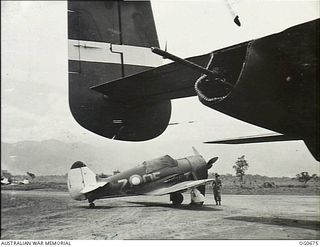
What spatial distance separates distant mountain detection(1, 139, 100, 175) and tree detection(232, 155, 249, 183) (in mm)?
831

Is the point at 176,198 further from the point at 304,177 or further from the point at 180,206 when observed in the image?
the point at 304,177

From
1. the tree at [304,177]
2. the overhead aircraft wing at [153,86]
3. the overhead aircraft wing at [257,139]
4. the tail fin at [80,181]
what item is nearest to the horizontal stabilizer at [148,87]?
the overhead aircraft wing at [153,86]

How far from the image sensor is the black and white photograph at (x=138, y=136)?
8.60 feet

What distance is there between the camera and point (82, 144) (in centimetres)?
268

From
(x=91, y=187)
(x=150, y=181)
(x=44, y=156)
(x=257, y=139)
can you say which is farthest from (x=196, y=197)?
(x=44, y=156)

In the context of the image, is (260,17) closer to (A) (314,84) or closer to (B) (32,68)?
(A) (314,84)

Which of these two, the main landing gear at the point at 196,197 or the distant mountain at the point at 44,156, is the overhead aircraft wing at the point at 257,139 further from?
the distant mountain at the point at 44,156

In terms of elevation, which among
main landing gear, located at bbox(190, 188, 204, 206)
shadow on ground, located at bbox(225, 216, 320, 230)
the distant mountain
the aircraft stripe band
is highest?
the aircraft stripe band

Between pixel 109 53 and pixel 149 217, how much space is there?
1024 millimetres

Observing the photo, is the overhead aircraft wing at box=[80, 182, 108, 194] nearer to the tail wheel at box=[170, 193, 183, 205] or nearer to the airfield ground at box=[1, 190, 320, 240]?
the airfield ground at box=[1, 190, 320, 240]

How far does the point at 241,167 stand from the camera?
8.66 ft

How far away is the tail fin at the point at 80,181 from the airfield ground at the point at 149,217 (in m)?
0.05

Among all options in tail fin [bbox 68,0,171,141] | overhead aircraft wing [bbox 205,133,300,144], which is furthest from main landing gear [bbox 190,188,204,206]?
tail fin [bbox 68,0,171,141]

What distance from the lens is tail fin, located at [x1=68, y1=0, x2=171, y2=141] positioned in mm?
2689
